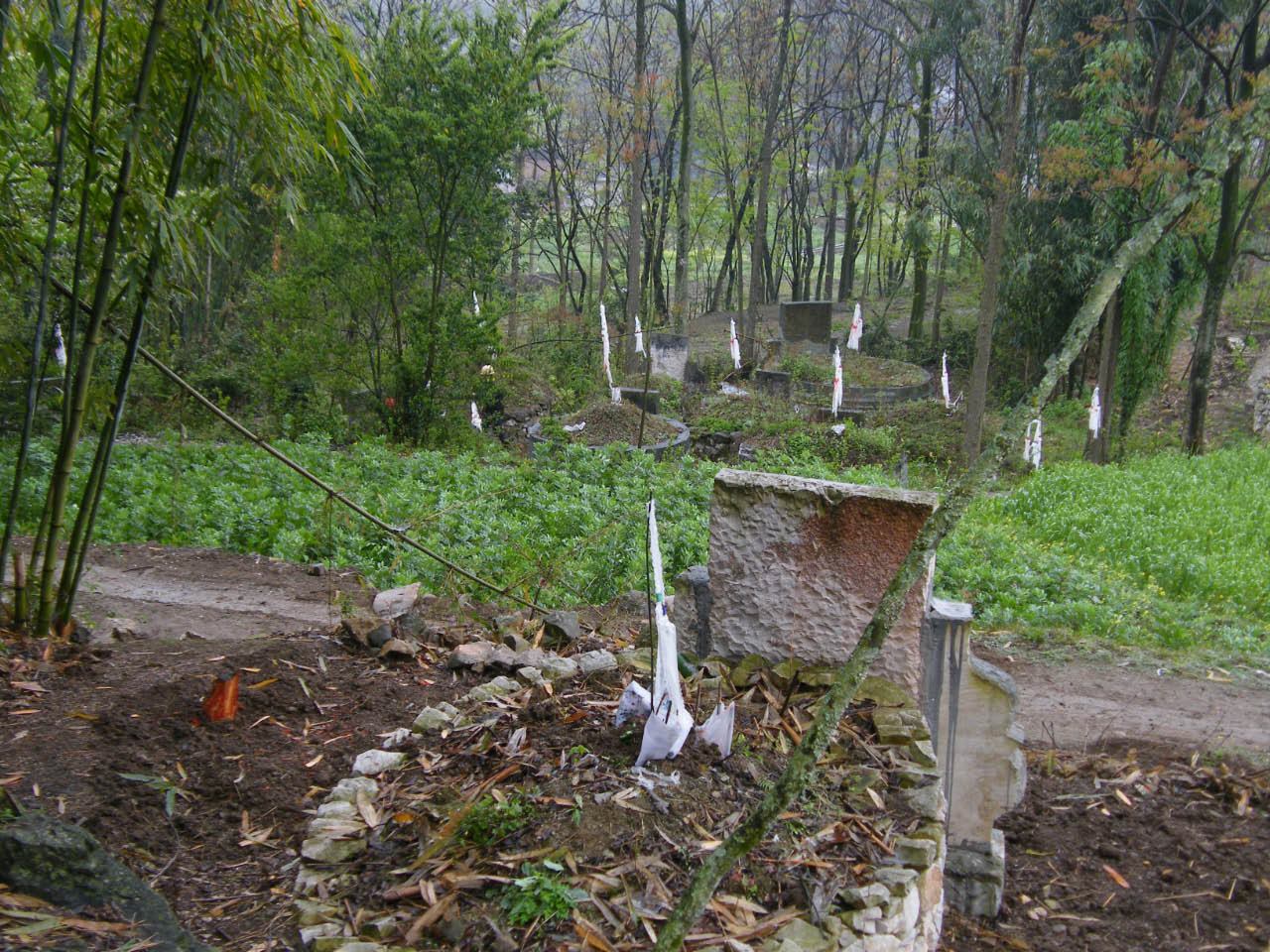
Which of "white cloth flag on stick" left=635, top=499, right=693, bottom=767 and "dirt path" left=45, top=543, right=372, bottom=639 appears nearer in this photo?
"white cloth flag on stick" left=635, top=499, right=693, bottom=767

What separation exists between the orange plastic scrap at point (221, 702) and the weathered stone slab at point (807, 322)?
20.4 metres

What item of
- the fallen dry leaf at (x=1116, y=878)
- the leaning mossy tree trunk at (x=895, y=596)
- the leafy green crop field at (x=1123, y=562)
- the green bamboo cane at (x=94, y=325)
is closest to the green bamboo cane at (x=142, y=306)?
the green bamboo cane at (x=94, y=325)

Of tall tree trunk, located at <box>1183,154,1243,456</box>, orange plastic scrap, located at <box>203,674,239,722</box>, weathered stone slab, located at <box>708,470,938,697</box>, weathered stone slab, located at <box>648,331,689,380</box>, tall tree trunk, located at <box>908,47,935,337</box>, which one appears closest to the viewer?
weathered stone slab, located at <box>708,470,938,697</box>

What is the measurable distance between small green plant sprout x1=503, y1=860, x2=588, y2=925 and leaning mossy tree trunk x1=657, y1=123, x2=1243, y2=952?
0.91 m

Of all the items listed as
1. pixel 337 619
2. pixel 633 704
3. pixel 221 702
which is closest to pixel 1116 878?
pixel 633 704

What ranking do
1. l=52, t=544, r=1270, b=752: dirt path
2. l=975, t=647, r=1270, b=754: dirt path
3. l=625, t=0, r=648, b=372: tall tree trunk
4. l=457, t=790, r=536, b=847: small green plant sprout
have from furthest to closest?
1. l=625, t=0, r=648, b=372: tall tree trunk
2. l=52, t=544, r=1270, b=752: dirt path
3. l=975, t=647, r=1270, b=754: dirt path
4. l=457, t=790, r=536, b=847: small green plant sprout

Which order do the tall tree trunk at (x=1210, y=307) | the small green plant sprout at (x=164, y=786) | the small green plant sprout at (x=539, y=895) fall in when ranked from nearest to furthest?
the small green plant sprout at (x=539, y=895) < the small green plant sprout at (x=164, y=786) < the tall tree trunk at (x=1210, y=307)

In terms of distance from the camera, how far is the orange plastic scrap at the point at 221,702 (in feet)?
12.0

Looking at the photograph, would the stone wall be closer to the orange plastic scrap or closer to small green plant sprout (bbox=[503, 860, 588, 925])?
small green plant sprout (bbox=[503, 860, 588, 925])

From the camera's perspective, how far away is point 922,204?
80.2ft

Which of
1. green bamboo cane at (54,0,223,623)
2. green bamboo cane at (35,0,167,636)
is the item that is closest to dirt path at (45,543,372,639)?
green bamboo cane at (35,0,167,636)

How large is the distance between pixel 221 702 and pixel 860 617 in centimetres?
247

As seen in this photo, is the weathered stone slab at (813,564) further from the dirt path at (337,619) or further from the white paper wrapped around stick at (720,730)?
the dirt path at (337,619)

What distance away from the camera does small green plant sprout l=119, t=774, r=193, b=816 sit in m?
3.15
